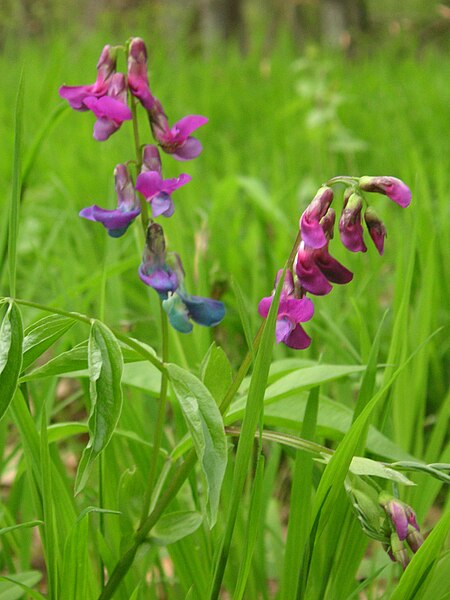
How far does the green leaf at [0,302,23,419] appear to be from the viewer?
25.4 inches

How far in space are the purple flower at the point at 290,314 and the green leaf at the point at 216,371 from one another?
7cm

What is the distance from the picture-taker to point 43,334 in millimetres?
717

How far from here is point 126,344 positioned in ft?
2.51

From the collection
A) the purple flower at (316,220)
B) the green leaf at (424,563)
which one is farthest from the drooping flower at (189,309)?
the green leaf at (424,563)

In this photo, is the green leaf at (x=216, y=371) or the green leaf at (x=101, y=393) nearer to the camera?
the green leaf at (x=101, y=393)

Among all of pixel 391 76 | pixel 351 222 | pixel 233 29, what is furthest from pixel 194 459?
pixel 233 29

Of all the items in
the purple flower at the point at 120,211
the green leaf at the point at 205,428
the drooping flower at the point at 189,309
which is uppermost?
the purple flower at the point at 120,211

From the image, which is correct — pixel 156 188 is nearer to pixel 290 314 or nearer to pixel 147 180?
pixel 147 180

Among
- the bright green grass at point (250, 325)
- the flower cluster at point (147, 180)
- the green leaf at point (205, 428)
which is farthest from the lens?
the bright green grass at point (250, 325)

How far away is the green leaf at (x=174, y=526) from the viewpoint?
78cm

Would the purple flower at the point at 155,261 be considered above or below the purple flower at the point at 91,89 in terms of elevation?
below

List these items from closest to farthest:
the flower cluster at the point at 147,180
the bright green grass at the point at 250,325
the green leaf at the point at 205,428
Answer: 1. the green leaf at the point at 205,428
2. the flower cluster at the point at 147,180
3. the bright green grass at the point at 250,325

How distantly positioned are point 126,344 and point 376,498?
0.26 metres

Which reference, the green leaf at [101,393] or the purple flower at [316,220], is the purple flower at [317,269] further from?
the green leaf at [101,393]
